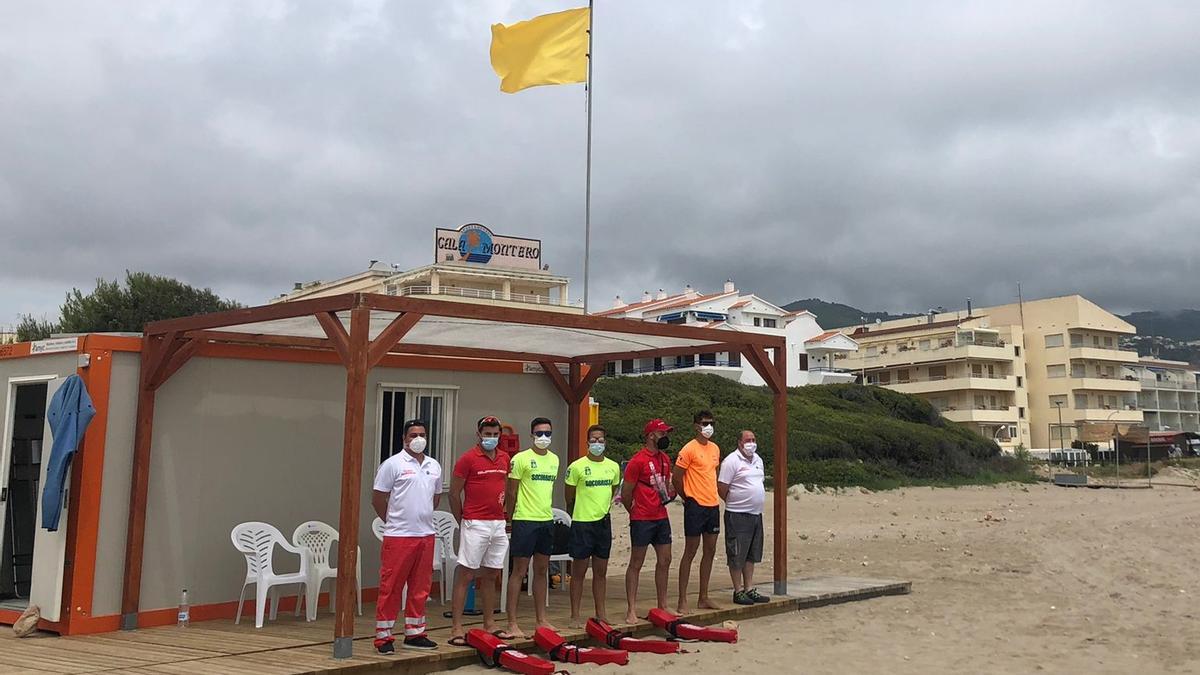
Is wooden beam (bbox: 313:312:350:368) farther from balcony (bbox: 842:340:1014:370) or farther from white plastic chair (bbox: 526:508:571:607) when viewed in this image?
balcony (bbox: 842:340:1014:370)

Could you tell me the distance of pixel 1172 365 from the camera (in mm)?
90562

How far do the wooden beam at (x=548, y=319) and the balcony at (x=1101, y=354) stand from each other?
65218 mm

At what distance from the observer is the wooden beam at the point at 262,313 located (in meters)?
6.58

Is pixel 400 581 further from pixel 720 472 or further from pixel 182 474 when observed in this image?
pixel 720 472

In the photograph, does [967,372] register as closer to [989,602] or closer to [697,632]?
[989,602]

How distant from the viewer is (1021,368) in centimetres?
6725

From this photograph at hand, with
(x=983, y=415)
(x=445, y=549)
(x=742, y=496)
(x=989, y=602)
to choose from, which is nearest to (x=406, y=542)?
(x=445, y=549)

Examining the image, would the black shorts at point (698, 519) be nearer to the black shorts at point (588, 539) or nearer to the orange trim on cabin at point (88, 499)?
the black shorts at point (588, 539)

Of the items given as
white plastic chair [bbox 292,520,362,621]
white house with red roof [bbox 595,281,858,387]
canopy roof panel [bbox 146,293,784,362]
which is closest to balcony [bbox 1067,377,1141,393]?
white house with red roof [bbox 595,281,858,387]

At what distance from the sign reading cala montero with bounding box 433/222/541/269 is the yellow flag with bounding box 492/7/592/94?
156 feet

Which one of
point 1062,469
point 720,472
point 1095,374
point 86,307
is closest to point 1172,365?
point 1095,374

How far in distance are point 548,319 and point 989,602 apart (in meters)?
6.15

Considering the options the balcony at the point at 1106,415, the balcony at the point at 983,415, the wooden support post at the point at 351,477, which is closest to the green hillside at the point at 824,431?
the wooden support post at the point at 351,477

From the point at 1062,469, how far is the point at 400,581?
43816 millimetres
